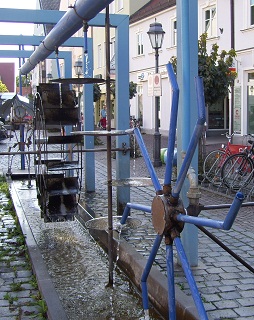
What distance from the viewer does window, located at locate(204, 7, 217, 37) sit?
25422mm

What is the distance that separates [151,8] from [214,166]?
23.1 m

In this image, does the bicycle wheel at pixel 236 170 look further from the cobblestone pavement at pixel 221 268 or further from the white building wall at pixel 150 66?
the white building wall at pixel 150 66

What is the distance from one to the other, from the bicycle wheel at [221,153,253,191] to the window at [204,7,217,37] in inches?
633

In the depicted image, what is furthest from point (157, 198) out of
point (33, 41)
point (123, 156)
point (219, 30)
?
point (219, 30)

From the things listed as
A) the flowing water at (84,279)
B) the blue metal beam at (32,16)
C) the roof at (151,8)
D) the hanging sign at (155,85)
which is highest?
the roof at (151,8)

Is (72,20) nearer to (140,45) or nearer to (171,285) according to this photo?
(171,285)

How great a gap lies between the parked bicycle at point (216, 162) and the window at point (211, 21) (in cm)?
1500

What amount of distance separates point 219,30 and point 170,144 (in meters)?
22.7

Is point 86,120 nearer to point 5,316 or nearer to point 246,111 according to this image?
point 5,316

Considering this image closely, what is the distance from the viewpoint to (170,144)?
128 inches

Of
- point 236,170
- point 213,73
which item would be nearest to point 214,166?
point 236,170

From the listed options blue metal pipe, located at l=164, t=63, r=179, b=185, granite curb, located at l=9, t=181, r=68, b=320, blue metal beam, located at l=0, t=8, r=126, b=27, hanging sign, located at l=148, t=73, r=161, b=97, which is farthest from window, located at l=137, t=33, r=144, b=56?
blue metal pipe, located at l=164, t=63, r=179, b=185

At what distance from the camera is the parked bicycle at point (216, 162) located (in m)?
10.9

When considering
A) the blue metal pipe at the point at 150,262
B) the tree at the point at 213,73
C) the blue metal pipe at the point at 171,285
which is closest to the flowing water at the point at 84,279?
the blue metal pipe at the point at 150,262
